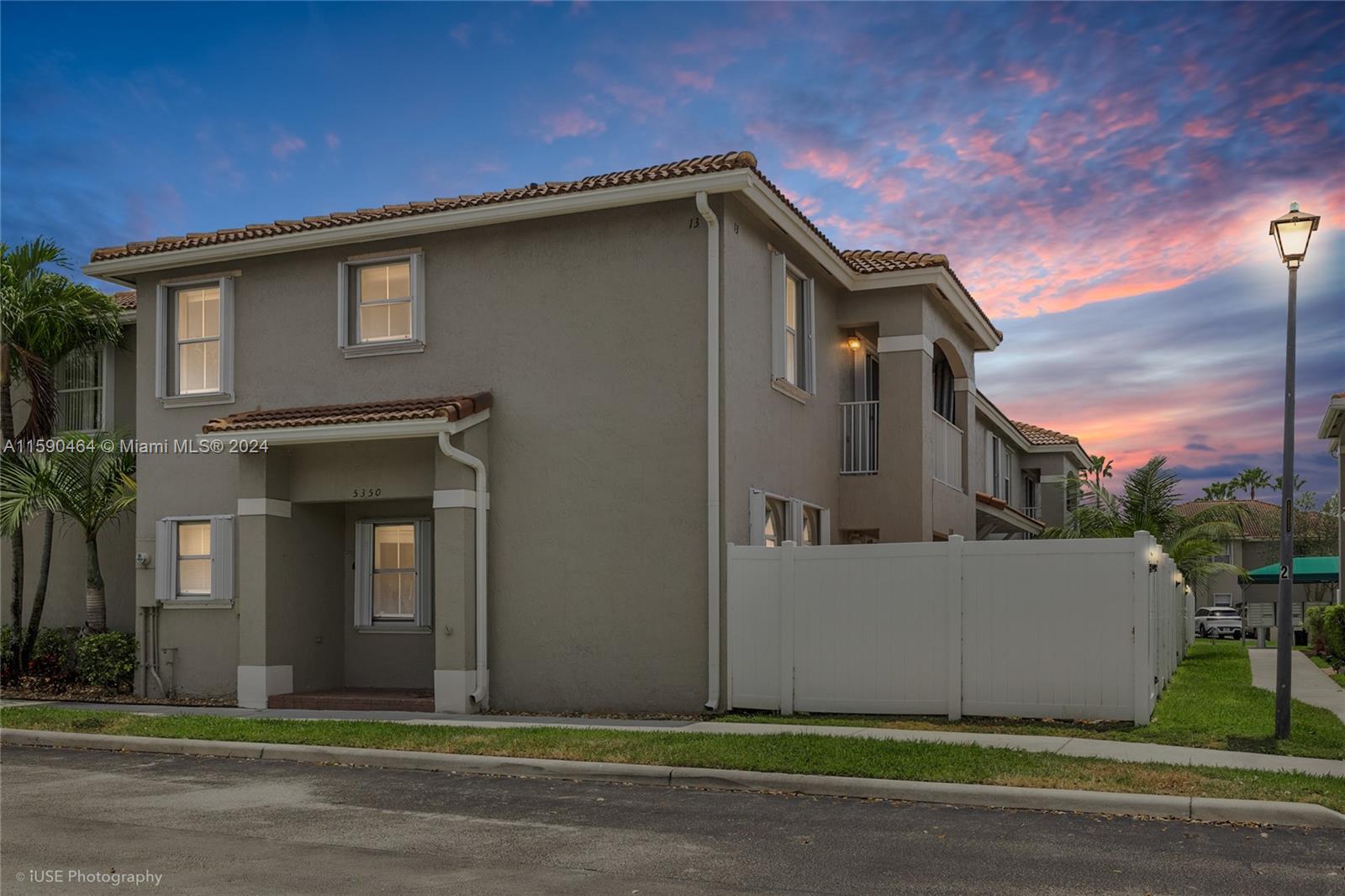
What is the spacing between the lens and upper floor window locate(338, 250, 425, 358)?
15.7 metres

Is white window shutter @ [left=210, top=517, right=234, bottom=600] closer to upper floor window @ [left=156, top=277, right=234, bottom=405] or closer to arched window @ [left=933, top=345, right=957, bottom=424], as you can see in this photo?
upper floor window @ [left=156, top=277, right=234, bottom=405]

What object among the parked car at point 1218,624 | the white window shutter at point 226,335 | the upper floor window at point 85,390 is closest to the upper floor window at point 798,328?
the white window shutter at point 226,335

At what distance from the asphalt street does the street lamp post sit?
344 cm

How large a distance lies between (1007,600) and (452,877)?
7.48 meters

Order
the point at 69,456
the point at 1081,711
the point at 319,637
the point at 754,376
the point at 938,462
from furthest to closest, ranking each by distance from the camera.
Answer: the point at 938,462 → the point at 69,456 → the point at 319,637 → the point at 754,376 → the point at 1081,711

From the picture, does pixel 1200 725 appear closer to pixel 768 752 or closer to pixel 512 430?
pixel 768 752

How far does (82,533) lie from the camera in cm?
1894

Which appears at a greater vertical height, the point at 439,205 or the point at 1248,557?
the point at 439,205

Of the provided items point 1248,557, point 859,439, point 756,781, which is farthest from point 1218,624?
point 756,781

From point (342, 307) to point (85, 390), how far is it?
5921 mm

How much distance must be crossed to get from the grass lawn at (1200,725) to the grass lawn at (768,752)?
1.40m

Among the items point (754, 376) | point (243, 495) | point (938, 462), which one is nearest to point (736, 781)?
point (754, 376)

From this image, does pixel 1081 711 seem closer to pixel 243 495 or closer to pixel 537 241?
pixel 537 241

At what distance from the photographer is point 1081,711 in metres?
12.3
